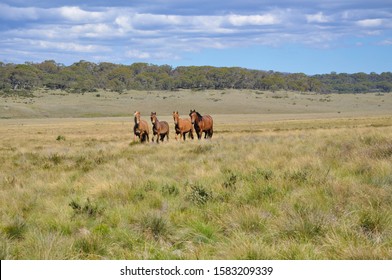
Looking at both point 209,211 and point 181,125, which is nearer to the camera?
point 209,211

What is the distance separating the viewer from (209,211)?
871cm

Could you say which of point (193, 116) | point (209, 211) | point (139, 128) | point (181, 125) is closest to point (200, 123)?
point (193, 116)

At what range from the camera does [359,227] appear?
23.1ft

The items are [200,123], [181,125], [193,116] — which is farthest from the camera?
[200,123]

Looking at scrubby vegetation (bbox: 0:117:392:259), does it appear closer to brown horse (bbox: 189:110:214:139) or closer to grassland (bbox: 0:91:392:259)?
grassland (bbox: 0:91:392:259)

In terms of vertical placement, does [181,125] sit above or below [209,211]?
below

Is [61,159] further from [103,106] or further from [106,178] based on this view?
[103,106]

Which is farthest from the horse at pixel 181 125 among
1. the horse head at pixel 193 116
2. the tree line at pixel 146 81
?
the tree line at pixel 146 81

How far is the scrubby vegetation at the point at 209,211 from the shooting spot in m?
6.54

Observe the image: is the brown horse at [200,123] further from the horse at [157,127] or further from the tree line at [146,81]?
the tree line at [146,81]

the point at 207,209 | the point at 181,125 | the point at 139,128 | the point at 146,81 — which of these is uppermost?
the point at 146,81

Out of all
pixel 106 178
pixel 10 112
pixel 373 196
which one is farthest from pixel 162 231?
pixel 10 112

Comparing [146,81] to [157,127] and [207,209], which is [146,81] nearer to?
[157,127]
